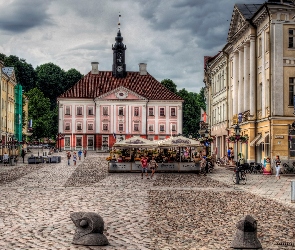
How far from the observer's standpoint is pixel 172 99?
108312 millimetres

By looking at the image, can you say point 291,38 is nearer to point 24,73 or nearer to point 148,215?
point 148,215

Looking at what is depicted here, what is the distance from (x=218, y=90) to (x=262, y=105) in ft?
69.6

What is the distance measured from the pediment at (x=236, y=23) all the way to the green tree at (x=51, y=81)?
80.7 meters

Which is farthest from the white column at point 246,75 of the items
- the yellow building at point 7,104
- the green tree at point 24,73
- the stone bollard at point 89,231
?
the green tree at point 24,73

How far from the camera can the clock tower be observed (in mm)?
110625

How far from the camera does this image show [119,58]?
111000mm

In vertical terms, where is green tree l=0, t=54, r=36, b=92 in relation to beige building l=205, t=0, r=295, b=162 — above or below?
above

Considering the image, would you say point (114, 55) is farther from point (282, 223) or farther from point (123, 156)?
point (282, 223)

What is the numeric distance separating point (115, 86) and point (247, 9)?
2441 inches

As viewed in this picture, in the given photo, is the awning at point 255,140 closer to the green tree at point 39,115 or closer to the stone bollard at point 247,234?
the stone bollard at point 247,234

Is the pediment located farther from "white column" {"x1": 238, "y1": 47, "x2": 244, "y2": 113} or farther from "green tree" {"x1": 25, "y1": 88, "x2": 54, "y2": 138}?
"green tree" {"x1": 25, "y1": 88, "x2": 54, "y2": 138}

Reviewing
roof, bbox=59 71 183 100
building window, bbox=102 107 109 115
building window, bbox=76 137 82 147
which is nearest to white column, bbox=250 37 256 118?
roof, bbox=59 71 183 100

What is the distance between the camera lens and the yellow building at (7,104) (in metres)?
70.5

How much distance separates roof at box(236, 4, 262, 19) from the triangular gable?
193ft
